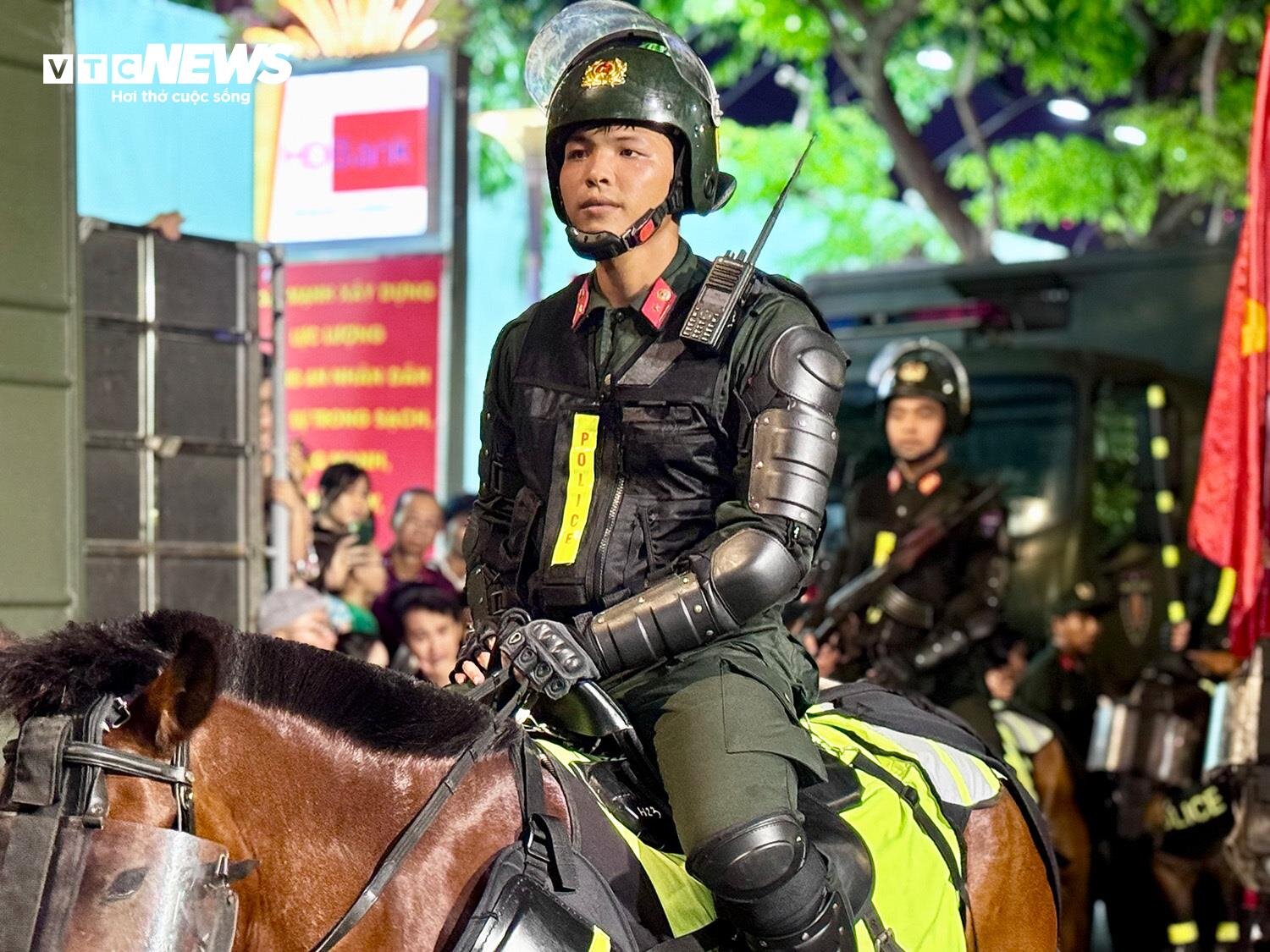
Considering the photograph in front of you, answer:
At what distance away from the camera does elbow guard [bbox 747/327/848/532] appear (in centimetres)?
367

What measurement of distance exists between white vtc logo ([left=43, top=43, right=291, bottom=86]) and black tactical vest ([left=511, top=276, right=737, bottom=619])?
3180mm

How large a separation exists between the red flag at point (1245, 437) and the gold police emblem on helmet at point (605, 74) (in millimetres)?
3908

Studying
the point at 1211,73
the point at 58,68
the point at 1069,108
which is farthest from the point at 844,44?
the point at 58,68

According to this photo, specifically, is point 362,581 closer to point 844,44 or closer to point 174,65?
point 174,65

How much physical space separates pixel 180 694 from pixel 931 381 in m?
6.42

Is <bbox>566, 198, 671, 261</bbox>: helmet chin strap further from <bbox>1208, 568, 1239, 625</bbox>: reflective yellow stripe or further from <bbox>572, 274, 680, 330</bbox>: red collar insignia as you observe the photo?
<bbox>1208, 568, 1239, 625</bbox>: reflective yellow stripe

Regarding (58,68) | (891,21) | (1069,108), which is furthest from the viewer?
(1069,108)

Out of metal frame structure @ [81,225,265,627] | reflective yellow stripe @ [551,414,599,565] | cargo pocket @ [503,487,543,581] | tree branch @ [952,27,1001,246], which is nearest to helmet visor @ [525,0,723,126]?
reflective yellow stripe @ [551,414,599,565]

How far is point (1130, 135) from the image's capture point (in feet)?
63.6

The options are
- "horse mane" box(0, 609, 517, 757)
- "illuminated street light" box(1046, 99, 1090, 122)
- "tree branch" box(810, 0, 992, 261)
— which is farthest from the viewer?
"illuminated street light" box(1046, 99, 1090, 122)

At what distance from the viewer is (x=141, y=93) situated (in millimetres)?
6555

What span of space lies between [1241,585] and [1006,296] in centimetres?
560

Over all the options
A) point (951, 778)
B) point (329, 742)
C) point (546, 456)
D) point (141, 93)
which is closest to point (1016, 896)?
point (951, 778)

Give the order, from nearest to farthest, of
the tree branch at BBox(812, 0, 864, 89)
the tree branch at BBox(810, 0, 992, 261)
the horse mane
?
the horse mane, the tree branch at BBox(810, 0, 992, 261), the tree branch at BBox(812, 0, 864, 89)
